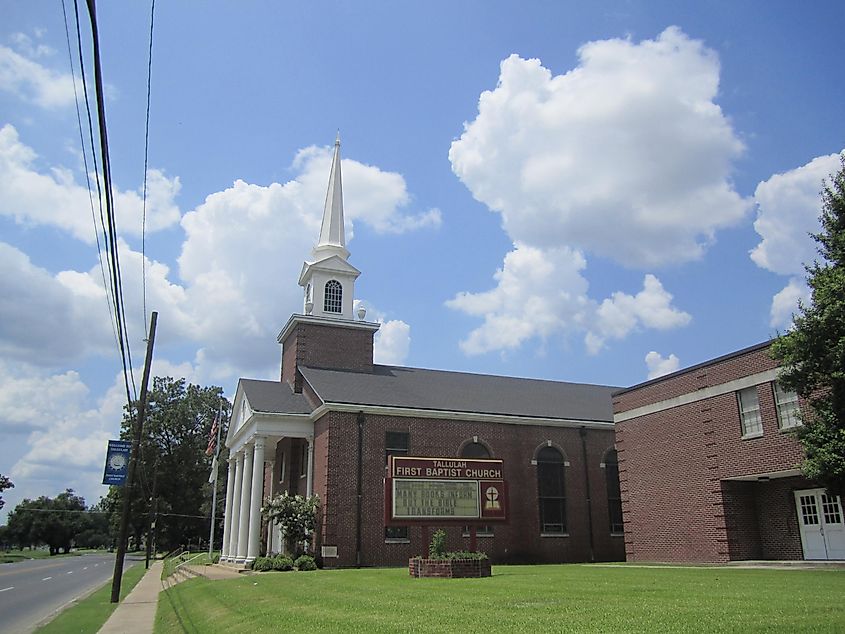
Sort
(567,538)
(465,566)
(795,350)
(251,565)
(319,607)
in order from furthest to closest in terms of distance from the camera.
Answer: (567,538) → (251,565) → (465,566) → (795,350) → (319,607)

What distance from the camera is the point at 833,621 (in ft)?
→ 31.9

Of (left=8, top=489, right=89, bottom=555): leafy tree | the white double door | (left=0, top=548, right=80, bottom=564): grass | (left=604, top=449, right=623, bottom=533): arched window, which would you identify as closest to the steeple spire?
(left=604, top=449, right=623, bottom=533): arched window

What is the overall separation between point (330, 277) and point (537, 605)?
30.8 metres

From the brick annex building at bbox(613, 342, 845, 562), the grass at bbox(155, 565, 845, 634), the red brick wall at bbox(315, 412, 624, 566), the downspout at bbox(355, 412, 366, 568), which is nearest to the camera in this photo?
the grass at bbox(155, 565, 845, 634)

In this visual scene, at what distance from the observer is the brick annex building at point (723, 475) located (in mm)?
22906

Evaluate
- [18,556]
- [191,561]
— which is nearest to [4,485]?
[18,556]

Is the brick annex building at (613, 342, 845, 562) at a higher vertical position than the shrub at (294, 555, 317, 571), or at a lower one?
higher

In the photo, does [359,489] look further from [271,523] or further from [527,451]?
[527,451]

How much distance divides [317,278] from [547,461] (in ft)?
53.8

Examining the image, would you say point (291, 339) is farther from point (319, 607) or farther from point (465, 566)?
point (319, 607)

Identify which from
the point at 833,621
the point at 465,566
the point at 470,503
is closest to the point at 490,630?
the point at 833,621

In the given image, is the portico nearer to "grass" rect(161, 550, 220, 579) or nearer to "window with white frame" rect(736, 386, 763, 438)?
"grass" rect(161, 550, 220, 579)

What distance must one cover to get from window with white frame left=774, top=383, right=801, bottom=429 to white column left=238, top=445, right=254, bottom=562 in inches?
1024

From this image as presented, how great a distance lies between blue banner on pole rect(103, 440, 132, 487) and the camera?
84.8 ft
